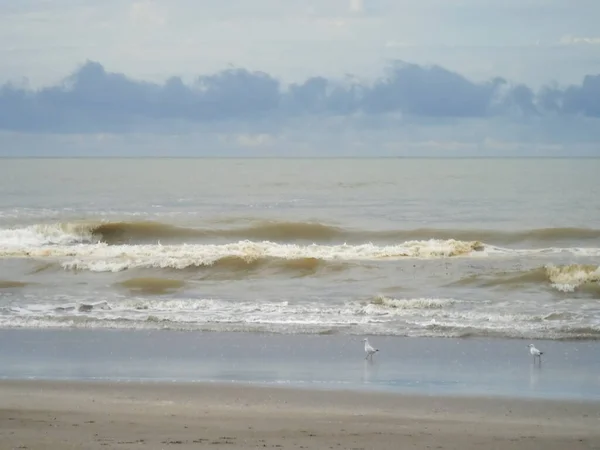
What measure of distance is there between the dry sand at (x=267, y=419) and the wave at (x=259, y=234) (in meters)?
20.1

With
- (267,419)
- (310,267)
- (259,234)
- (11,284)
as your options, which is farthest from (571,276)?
(259,234)

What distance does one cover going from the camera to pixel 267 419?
26.8 feet

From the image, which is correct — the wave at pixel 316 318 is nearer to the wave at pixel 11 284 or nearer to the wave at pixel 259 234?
the wave at pixel 11 284

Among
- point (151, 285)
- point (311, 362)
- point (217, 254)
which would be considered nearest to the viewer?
point (311, 362)

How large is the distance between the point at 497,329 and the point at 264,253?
11.5 metres

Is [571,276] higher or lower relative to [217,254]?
lower

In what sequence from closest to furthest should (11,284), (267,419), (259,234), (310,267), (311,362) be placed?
(267,419) → (311,362) → (11,284) → (310,267) → (259,234)

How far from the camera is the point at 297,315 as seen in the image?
14.6 meters

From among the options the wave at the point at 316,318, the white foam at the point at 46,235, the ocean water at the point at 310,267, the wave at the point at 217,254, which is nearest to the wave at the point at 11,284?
the ocean water at the point at 310,267

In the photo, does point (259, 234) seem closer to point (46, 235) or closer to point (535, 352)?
point (46, 235)

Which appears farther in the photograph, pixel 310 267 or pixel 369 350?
pixel 310 267

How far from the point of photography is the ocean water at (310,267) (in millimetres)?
14180

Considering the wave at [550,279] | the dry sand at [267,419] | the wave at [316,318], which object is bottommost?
the wave at [550,279]

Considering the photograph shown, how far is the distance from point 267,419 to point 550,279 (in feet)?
39.5
